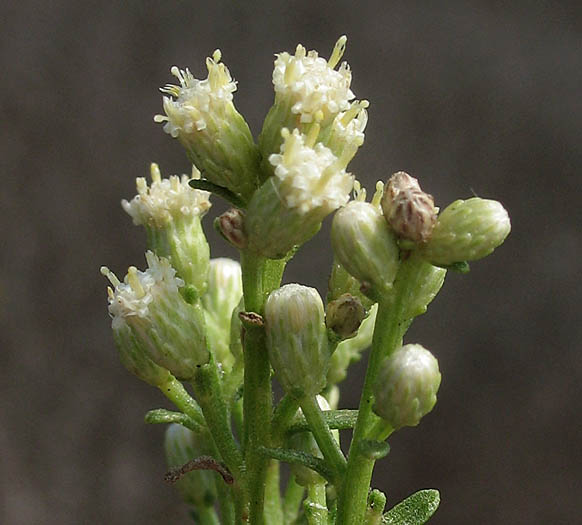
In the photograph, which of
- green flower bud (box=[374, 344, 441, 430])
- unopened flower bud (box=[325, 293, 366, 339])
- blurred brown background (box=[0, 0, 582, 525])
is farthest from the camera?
blurred brown background (box=[0, 0, 582, 525])

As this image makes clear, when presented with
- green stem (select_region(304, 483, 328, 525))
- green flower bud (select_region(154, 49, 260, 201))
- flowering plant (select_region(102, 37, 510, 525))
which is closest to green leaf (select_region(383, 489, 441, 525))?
flowering plant (select_region(102, 37, 510, 525))

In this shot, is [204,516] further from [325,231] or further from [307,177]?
[325,231]

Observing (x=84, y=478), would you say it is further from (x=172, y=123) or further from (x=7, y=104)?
(x=172, y=123)

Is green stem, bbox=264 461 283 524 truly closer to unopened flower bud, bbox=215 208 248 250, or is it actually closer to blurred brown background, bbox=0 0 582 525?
unopened flower bud, bbox=215 208 248 250

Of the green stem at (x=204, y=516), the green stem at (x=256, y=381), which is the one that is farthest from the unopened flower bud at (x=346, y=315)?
the green stem at (x=204, y=516)

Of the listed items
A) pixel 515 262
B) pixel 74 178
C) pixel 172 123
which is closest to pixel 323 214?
pixel 172 123

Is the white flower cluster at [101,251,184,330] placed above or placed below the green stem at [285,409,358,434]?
above

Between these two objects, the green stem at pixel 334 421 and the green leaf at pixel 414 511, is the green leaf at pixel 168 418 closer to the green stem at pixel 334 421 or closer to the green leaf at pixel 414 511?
the green stem at pixel 334 421
